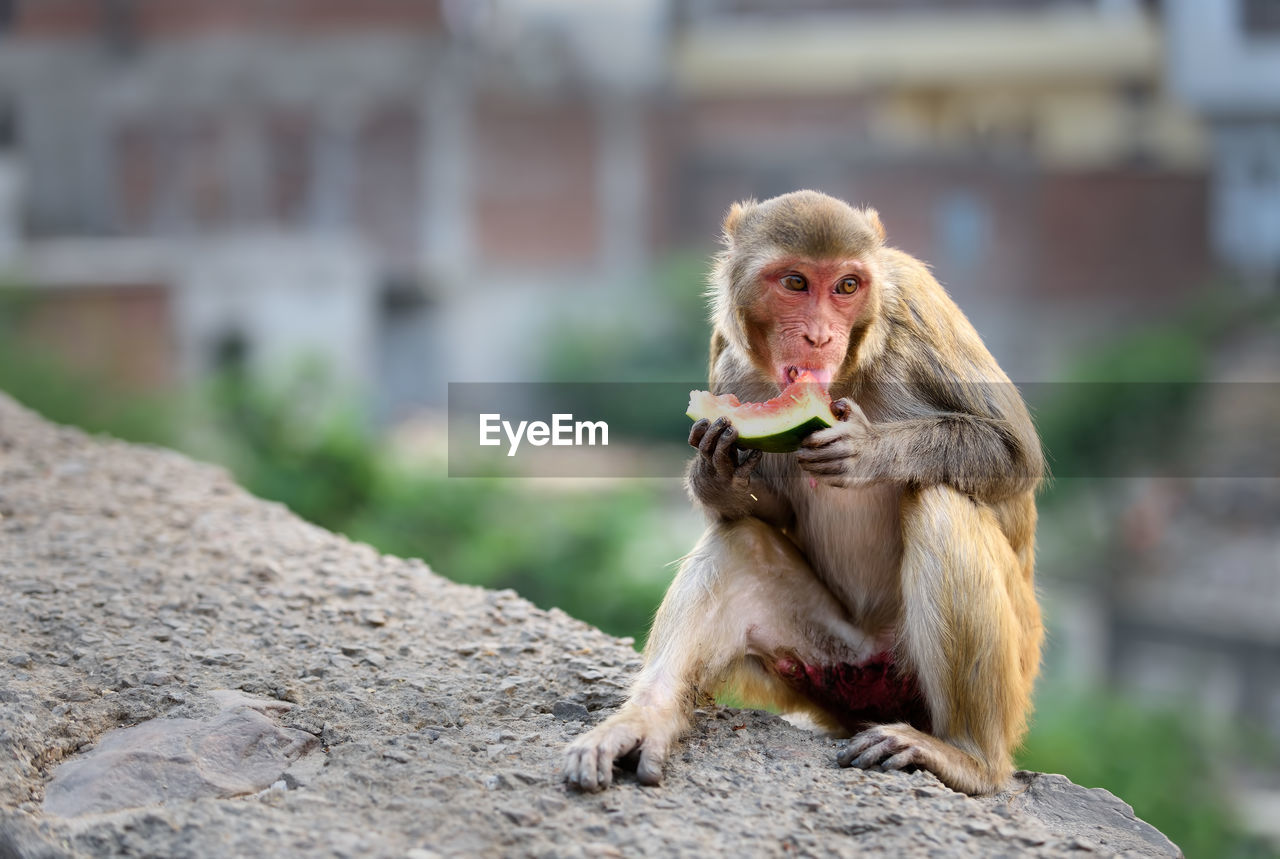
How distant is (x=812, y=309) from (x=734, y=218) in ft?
1.87

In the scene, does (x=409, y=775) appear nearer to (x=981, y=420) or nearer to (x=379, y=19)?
(x=981, y=420)

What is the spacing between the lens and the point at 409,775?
3223 mm

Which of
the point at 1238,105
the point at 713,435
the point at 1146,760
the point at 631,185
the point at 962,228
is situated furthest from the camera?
the point at 631,185

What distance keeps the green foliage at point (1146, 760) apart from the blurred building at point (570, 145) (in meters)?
13.3

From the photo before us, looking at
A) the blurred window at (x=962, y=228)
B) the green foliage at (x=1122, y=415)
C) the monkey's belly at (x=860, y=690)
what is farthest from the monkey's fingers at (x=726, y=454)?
the blurred window at (x=962, y=228)

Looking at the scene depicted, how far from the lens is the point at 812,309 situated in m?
3.43

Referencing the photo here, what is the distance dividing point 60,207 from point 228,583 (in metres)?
24.5

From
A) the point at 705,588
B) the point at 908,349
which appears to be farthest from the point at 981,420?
the point at 705,588

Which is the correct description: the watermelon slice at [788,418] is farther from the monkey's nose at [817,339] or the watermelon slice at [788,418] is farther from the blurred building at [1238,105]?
the blurred building at [1238,105]

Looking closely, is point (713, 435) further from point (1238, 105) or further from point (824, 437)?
point (1238, 105)

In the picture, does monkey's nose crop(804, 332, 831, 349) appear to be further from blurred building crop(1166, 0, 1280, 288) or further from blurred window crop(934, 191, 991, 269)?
blurred window crop(934, 191, 991, 269)

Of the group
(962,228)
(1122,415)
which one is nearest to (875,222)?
(1122,415)

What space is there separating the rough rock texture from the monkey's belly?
8.8 inches
